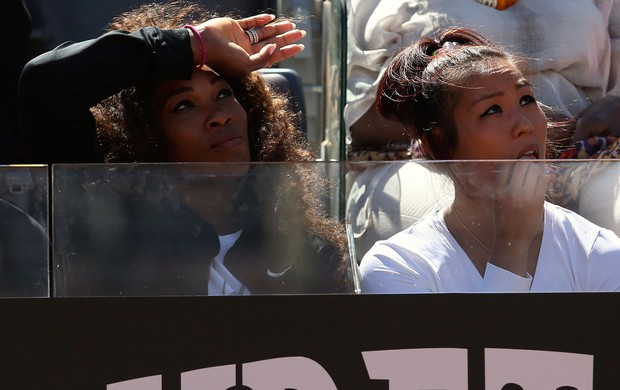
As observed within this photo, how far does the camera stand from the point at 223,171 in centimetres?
111

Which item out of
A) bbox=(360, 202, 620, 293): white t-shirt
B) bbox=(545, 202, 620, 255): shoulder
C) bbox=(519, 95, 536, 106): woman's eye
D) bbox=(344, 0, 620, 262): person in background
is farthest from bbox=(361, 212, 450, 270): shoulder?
bbox=(344, 0, 620, 262): person in background

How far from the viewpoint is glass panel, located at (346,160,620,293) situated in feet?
3.66

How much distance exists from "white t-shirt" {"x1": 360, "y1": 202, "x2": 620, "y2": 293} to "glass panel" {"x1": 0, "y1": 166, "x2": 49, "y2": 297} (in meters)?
0.37

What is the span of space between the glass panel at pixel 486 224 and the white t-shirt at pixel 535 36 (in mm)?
988

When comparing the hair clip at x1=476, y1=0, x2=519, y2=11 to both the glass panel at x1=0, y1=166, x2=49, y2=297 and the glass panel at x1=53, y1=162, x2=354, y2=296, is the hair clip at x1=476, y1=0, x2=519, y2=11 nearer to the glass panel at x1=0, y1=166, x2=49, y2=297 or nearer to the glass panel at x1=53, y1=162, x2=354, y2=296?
the glass panel at x1=53, y1=162, x2=354, y2=296

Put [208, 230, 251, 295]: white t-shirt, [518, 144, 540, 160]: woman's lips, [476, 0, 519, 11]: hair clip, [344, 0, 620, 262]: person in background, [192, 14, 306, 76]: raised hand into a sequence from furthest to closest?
1. [476, 0, 519, 11]: hair clip
2. [344, 0, 620, 262]: person in background
3. [192, 14, 306, 76]: raised hand
4. [518, 144, 540, 160]: woman's lips
5. [208, 230, 251, 295]: white t-shirt

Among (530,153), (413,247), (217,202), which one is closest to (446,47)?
(530,153)

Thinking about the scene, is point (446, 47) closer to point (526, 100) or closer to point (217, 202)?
point (526, 100)

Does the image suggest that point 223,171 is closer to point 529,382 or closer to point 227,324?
point 227,324

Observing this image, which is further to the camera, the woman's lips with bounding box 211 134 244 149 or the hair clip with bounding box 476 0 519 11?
the hair clip with bounding box 476 0 519 11

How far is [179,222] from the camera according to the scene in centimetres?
111

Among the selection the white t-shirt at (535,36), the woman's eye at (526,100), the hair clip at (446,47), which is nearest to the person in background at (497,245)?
the woman's eye at (526,100)

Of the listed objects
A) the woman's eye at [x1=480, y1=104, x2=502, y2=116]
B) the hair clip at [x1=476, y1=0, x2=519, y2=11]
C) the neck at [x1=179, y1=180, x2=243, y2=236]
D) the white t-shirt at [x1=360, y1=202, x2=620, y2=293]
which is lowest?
the white t-shirt at [x1=360, y1=202, x2=620, y2=293]

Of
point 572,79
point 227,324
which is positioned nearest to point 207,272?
point 227,324
